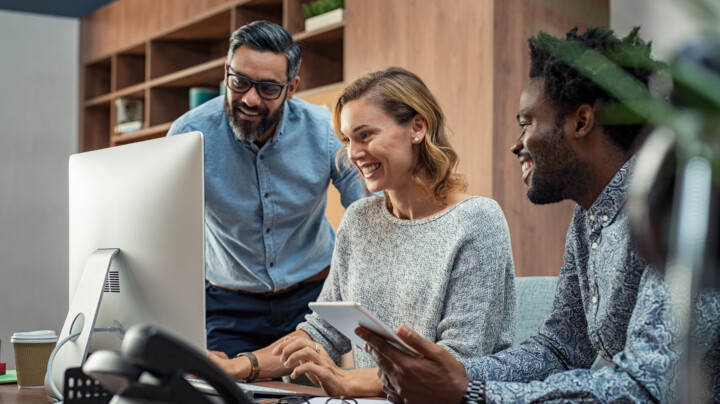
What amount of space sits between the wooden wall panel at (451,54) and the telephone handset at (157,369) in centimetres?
215

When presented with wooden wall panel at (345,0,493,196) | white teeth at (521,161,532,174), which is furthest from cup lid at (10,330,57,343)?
wooden wall panel at (345,0,493,196)

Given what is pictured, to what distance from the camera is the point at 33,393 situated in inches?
62.8

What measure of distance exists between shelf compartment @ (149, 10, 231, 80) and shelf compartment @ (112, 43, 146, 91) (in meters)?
0.33

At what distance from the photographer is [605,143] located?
1.23m

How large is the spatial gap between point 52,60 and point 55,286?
1.60 meters

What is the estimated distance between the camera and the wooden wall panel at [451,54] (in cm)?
282

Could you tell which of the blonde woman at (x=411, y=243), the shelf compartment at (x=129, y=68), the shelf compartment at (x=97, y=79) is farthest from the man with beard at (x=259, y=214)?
the shelf compartment at (x=97, y=79)

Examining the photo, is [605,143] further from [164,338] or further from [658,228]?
[164,338]

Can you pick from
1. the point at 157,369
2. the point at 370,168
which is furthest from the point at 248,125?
the point at 157,369

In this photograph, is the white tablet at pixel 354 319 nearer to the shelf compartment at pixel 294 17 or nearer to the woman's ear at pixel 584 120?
the woman's ear at pixel 584 120

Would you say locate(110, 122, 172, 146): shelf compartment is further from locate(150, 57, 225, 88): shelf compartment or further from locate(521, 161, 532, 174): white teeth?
locate(521, 161, 532, 174): white teeth

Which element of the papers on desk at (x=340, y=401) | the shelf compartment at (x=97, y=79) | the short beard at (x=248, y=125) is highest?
the shelf compartment at (x=97, y=79)

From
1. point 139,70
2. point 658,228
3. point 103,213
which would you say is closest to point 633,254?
point 658,228

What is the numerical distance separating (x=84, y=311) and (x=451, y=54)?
6.35ft
